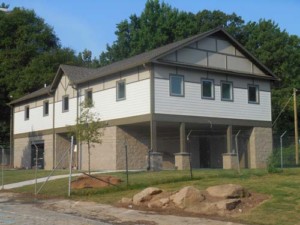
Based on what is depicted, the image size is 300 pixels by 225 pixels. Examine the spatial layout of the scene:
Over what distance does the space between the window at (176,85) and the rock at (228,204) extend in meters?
16.1

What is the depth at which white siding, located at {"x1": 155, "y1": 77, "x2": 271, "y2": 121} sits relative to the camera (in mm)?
29156

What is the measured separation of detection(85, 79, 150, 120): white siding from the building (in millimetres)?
57

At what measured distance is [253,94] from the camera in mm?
34375

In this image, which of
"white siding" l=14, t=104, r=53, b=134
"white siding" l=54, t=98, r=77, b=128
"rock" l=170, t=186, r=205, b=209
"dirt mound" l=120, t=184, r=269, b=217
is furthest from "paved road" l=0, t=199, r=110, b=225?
"white siding" l=14, t=104, r=53, b=134

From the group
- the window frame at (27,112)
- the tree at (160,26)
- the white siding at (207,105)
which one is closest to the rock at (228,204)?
the white siding at (207,105)

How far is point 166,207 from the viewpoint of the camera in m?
14.7

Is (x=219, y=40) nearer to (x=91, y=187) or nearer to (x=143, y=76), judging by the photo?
(x=143, y=76)

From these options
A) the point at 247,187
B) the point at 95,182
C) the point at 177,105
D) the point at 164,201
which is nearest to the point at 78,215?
the point at 164,201

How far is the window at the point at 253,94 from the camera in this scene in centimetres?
3409

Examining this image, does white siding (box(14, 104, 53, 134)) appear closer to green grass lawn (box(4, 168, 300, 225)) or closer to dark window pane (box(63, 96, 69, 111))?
dark window pane (box(63, 96, 69, 111))

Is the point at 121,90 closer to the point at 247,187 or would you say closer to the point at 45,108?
the point at 45,108

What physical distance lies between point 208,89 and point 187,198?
17.9 m

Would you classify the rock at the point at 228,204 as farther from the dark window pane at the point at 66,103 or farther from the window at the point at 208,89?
the dark window pane at the point at 66,103

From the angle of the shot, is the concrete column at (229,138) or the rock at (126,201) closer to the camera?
the rock at (126,201)
